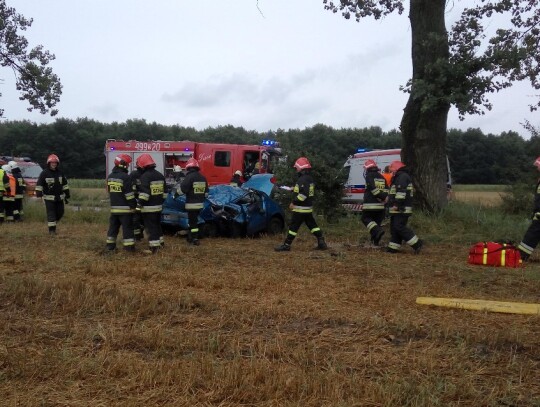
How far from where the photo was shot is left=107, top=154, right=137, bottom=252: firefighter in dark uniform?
9844mm

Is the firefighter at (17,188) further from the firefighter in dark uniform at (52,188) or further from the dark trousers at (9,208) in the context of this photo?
the firefighter in dark uniform at (52,188)

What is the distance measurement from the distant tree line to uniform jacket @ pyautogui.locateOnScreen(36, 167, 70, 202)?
123ft

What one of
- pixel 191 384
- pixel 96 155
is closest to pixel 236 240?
pixel 191 384

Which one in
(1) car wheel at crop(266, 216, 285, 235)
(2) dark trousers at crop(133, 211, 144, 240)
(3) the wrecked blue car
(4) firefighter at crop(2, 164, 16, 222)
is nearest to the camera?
(2) dark trousers at crop(133, 211, 144, 240)

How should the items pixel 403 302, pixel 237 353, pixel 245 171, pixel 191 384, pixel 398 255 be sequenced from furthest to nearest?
pixel 245 171 < pixel 398 255 < pixel 403 302 < pixel 237 353 < pixel 191 384

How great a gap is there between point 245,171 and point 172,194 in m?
9.61

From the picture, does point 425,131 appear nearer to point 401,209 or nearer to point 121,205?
point 401,209

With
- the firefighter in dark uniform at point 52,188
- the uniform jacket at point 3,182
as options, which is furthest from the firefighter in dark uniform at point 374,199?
the uniform jacket at point 3,182

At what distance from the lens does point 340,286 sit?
23.7 feet

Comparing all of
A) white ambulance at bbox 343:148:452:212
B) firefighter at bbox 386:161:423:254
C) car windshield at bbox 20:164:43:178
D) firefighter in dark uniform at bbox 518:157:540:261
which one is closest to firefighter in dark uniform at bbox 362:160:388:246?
firefighter at bbox 386:161:423:254

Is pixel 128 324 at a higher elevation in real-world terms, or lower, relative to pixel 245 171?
lower

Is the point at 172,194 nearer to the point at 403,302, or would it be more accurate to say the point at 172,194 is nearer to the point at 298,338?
the point at 403,302

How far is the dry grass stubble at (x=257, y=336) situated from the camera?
372cm

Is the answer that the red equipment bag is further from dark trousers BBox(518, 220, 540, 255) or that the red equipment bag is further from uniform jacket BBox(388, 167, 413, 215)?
uniform jacket BBox(388, 167, 413, 215)
